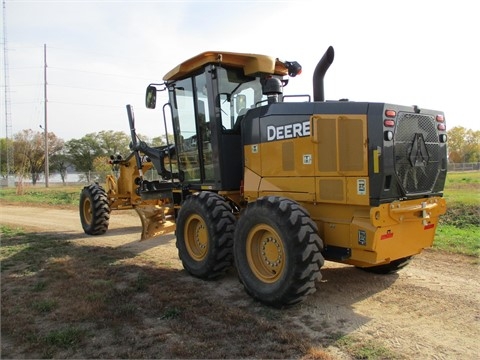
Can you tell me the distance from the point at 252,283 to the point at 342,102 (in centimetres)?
A: 250

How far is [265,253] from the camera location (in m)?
5.35

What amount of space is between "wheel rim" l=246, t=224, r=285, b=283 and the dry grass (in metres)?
0.41

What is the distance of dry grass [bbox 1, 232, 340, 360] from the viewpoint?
396cm

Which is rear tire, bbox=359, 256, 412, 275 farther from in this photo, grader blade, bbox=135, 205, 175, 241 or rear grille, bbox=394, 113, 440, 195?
grader blade, bbox=135, 205, 175, 241

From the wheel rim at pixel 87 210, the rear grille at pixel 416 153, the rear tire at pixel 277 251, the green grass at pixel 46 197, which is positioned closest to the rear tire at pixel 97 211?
the wheel rim at pixel 87 210

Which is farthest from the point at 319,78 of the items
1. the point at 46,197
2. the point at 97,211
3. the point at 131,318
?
the point at 46,197

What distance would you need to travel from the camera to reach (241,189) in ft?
21.8

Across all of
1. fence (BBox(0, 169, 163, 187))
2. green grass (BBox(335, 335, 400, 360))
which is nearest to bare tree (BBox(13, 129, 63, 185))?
fence (BBox(0, 169, 163, 187))

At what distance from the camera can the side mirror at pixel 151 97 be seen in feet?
24.3

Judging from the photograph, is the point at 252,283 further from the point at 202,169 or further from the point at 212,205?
the point at 202,169

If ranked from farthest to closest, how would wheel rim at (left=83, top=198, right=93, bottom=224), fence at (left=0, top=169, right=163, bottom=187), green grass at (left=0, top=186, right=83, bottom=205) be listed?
green grass at (left=0, top=186, right=83, bottom=205), wheel rim at (left=83, top=198, right=93, bottom=224), fence at (left=0, top=169, right=163, bottom=187)

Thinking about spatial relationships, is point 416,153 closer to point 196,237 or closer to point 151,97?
point 196,237

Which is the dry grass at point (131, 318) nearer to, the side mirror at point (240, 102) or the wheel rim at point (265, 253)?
the wheel rim at point (265, 253)

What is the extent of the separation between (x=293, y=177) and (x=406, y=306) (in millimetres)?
2076
